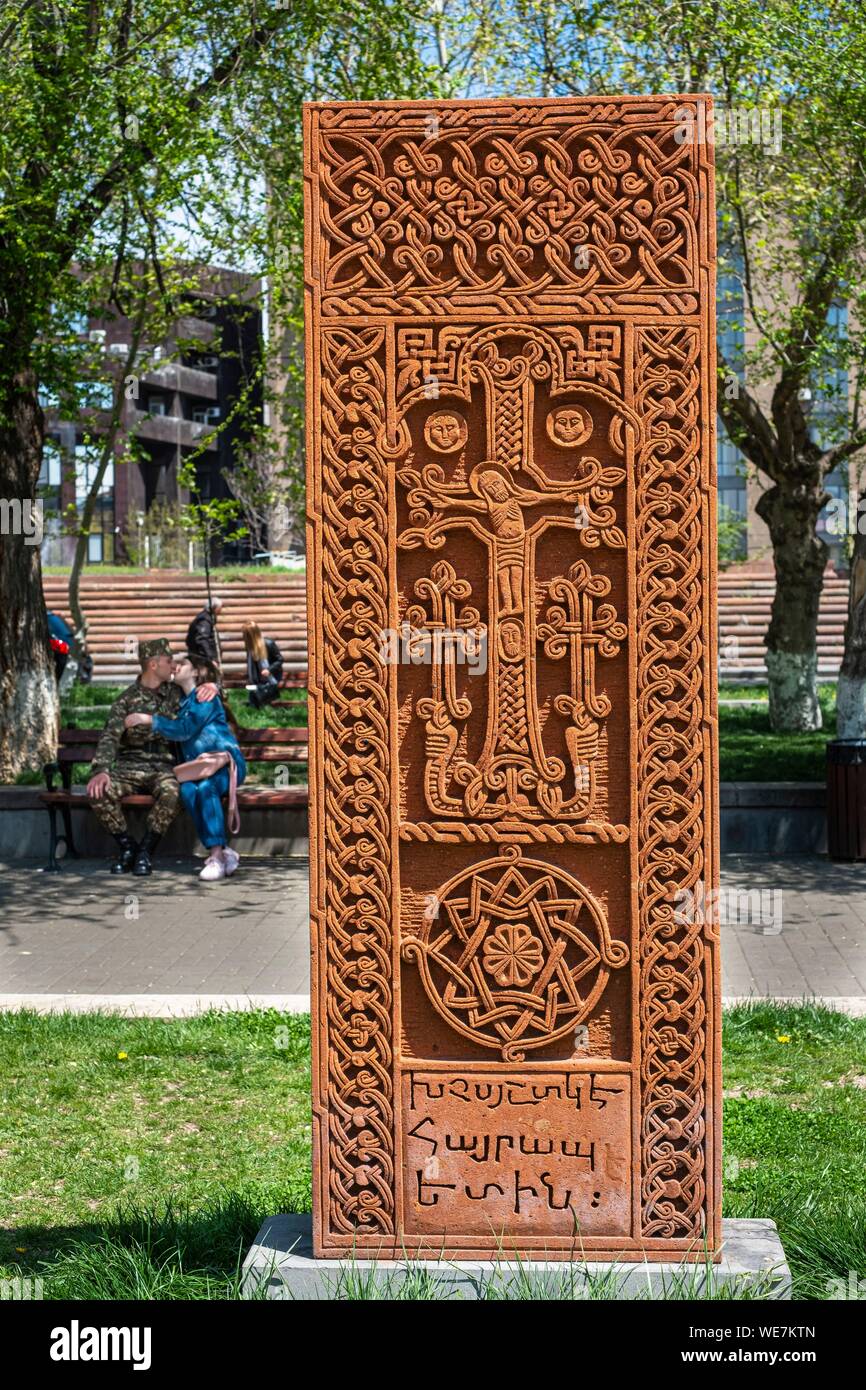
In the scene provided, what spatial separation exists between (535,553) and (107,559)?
208 ft

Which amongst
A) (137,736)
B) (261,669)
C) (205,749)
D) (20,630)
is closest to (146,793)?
(137,736)

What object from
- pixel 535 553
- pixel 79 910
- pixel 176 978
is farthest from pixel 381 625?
pixel 79 910

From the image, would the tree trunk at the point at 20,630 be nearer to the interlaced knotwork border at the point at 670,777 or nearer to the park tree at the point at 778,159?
the park tree at the point at 778,159

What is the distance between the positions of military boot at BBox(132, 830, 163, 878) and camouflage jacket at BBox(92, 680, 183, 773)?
508 millimetres

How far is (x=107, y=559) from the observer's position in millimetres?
65250

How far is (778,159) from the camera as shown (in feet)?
48.3

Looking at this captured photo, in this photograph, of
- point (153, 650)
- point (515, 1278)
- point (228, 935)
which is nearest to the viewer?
point (515, 1278)

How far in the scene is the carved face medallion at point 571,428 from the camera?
3.67 metres

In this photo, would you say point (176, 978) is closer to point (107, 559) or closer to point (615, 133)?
point (615, 133)

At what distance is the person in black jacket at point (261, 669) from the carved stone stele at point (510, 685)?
16.1 metres

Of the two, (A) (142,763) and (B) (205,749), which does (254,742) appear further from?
(B) (205,749)

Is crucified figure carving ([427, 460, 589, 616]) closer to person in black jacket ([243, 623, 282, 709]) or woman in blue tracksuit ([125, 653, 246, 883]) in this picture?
woman in blue tracksuit ([125, 653, 246, 883])

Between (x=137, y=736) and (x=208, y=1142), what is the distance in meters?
6.05
